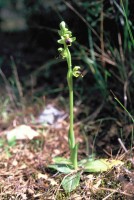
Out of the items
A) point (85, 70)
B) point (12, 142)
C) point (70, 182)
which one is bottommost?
point (70, 182)

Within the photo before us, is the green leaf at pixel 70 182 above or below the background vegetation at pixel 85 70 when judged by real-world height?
below

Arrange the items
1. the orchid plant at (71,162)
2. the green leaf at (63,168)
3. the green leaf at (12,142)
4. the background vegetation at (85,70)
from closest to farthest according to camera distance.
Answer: the orchid plant at (71,162) < the green leaf at (63,168) < the green leaf at (12,142) < the background vegetation at (85,70)

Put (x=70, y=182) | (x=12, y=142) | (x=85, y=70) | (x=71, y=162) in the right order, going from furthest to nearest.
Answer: (x=85, y=70), (x=12, y=142), (x=71, y=162), (x=70, y=182)

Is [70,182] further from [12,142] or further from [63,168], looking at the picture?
[12,142]

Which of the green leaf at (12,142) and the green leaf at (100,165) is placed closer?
the green leaf at (100,165)

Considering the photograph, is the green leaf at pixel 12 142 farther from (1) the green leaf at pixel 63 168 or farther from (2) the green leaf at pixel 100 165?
(2) the green leaf at pixel 100 165

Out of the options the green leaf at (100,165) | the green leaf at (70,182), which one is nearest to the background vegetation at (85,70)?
the green leaf at (100,165)

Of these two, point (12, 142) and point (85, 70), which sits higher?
point (85, 70)

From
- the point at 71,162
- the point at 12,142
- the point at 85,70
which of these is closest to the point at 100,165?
the point at 71,162

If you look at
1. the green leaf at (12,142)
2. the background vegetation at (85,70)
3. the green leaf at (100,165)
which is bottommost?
the green leaf at (100,165)
